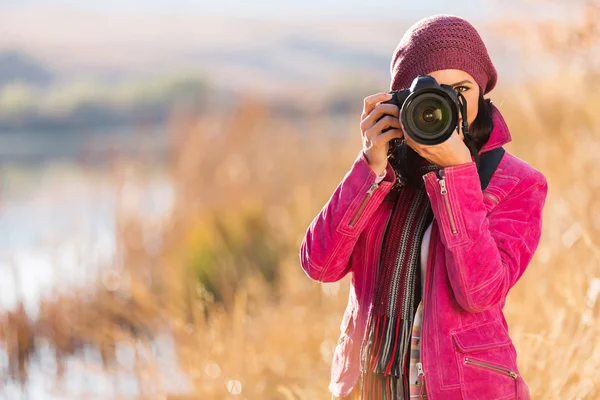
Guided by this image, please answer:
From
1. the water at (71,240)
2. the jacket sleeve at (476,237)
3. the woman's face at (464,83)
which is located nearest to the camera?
the jacket sleeve at (476,237)

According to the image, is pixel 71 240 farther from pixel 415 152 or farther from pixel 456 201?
pixel 456 201

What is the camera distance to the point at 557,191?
→ 3691mm

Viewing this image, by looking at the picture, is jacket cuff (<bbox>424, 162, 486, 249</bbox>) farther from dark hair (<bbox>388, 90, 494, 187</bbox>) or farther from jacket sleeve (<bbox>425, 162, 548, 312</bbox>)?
dark hair (<bbox>388, 90, 494, 187</bbox>)

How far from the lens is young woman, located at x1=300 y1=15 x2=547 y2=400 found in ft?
4.08

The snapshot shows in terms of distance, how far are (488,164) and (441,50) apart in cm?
20

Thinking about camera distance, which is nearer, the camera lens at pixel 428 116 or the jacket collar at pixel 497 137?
the camera lens at pixel 428 116

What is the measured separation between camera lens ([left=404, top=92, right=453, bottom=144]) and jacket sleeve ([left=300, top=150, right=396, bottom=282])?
10 centimetres

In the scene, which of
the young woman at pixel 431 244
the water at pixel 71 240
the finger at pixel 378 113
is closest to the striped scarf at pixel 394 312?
the young woman at pixel 431 244

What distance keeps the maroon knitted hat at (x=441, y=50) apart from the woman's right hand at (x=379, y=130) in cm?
7

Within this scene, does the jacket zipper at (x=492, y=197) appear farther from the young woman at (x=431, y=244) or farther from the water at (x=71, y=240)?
the water at (x=71, y=240)

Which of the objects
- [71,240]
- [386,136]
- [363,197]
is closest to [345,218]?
[363,197]

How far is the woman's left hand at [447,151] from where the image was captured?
1.25 m

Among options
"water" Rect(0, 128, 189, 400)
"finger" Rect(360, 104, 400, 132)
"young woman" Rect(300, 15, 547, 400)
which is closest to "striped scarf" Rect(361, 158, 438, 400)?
"young woman" Rect(300, 15, 547, 400)

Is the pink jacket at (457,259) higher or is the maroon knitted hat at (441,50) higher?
the maroon knitted hat at (441,50)
